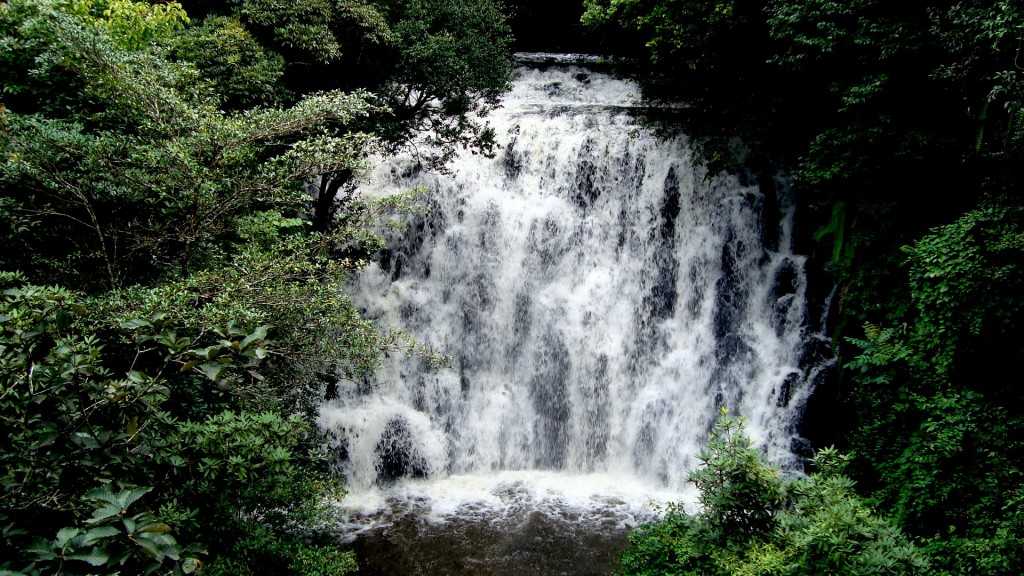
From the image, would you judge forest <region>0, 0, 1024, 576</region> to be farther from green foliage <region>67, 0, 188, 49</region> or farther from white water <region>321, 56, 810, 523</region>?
white water <region>321, 56, 810, 523</region>

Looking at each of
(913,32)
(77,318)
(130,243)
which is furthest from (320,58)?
(913,32)

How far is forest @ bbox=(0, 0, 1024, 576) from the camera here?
355cm

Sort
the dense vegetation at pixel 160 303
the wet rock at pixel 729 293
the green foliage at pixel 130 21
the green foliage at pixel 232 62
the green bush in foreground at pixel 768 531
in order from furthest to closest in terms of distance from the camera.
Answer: the wet rock at pixel 729 293 → the green foliage at pixel 232 62 → the green foliage at pixel 130 21 → the green bush in foreground at pixel 768 531 → the dense vegetation at pixel 160 303

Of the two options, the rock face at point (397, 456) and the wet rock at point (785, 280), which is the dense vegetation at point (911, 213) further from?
the rock face at point (397, 456)

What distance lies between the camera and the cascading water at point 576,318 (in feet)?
37.0

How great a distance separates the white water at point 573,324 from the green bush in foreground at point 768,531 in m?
4.15

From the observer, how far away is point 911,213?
29.4 ft

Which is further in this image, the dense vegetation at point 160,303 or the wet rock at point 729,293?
the wet rock at point 729,293

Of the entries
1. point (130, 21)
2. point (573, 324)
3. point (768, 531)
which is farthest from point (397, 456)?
point (130, 21)

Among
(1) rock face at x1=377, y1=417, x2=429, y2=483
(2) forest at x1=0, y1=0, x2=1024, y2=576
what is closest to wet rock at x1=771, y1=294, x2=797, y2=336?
(2) forest at x1=0, y1=0, x2=1024, y2=576

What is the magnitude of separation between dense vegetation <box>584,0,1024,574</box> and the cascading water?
4.03 ft

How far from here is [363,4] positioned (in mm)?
11859

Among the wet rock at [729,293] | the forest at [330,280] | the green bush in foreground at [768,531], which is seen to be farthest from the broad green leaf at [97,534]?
the wet rock at [729,293]

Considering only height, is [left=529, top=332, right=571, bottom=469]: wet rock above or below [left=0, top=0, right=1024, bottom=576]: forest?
below
